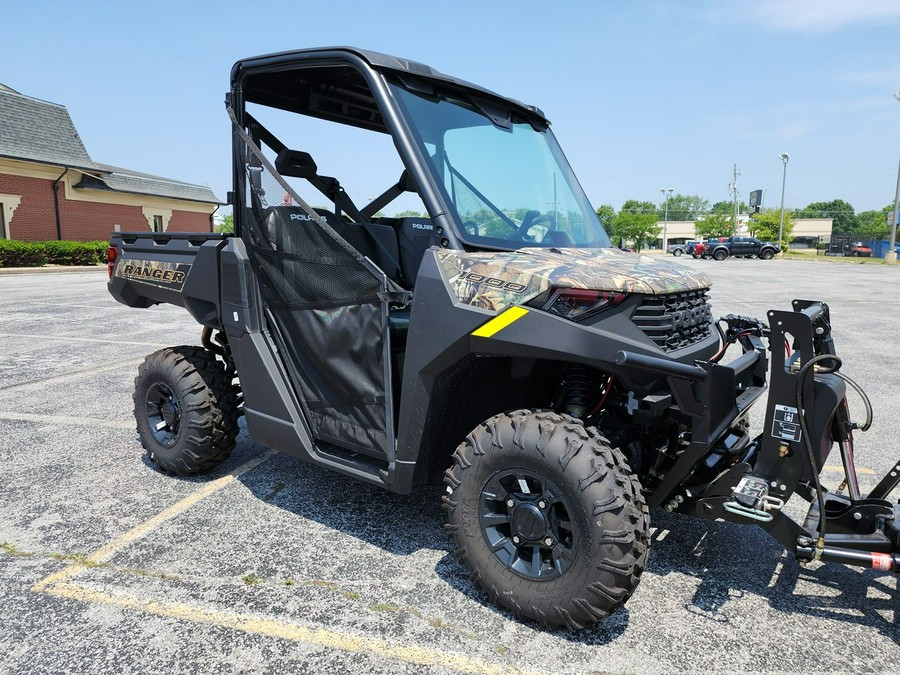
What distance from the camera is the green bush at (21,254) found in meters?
25.2

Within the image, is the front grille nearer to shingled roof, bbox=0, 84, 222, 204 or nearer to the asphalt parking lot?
the asphalt parking lot

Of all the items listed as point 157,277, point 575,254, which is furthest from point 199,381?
point 575,254

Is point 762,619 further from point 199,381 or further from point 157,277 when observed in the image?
point 157,277

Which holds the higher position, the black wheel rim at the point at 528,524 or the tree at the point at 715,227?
the tree at the point at 715,227

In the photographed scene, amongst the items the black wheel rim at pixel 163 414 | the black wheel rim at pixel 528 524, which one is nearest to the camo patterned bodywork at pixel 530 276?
the black wheel rim at pixel 528 524

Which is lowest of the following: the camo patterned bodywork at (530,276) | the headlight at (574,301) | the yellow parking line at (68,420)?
the yellow parking line at (68,420)

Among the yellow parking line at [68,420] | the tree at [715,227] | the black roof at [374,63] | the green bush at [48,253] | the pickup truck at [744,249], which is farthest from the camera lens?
the tree at [715,227]

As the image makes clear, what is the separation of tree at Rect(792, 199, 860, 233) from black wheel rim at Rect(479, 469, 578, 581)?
142048mm

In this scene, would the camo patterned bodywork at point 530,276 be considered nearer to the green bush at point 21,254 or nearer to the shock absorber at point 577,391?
Answer: the shock absorber at point 577,391

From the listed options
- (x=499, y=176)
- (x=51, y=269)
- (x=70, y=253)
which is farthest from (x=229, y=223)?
(x=70, y=253)

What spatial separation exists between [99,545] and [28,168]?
31.2m

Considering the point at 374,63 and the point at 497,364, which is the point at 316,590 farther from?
the point at 374,63

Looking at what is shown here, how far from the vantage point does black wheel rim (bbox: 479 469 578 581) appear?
8.31 feet

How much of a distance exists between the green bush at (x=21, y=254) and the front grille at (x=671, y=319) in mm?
28876
